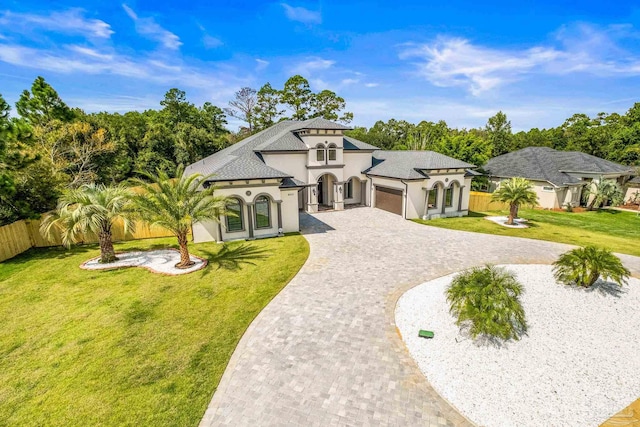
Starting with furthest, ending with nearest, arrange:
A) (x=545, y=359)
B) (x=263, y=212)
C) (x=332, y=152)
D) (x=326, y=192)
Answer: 1. (x=326, y=192)
2. (x=332, y=152)
3. (x=263, y=212)
4. (x=545, y=359)

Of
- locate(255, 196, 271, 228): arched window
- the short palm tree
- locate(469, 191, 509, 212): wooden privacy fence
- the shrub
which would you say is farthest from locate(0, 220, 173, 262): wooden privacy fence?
locate(469, 191, 509, 212): wooden privacy fence

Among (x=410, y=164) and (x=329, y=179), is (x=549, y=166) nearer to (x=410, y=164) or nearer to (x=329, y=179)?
(x=410, y=164)

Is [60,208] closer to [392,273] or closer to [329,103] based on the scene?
[392,273]

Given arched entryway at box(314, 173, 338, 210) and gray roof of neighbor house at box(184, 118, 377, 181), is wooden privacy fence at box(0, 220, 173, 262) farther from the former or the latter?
arched entryway at box(314, 173, 338, 210)

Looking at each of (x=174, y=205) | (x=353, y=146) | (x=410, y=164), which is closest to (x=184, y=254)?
(x=174, y=205)

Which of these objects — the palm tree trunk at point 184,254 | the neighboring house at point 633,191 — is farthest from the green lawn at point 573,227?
the palm tree trunk at point 184,254

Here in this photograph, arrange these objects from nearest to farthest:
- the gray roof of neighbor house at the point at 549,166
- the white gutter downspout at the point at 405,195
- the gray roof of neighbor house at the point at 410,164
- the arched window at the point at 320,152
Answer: the white gutter downspout at the point at 405,195 < the gray roof of neighbor house at the point at 410,164 < the arched window at the point at 320,152 < the gray roof of neighbor house at the point at 549,166

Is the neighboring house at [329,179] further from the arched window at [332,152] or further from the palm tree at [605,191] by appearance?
the palm tree at [605,191]
